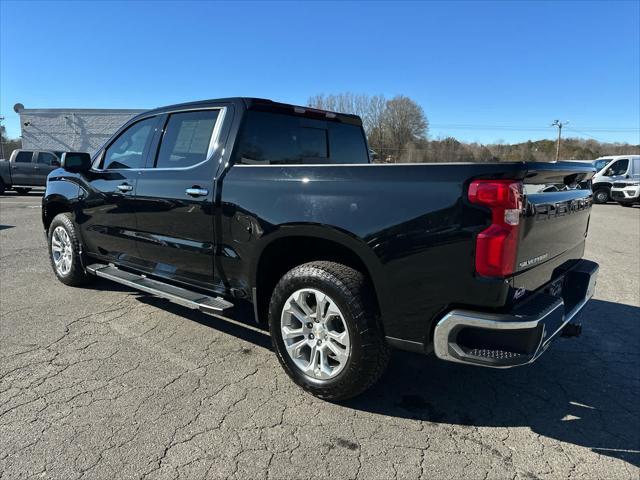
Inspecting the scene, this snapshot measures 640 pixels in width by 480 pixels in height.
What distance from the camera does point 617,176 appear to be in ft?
64.1

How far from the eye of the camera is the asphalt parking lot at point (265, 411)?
92.7 inches

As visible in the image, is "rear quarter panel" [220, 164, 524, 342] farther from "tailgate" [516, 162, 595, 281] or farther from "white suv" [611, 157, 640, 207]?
"white suv" [611, 157, 640, 207]

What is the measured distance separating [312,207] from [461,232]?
95 centimetres

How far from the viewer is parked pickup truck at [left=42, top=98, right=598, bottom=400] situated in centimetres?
231

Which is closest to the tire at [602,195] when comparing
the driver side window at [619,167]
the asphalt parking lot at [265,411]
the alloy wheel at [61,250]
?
the driver side window at [619,167]

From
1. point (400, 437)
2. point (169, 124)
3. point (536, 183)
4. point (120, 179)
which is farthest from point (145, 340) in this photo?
point (536, 183)

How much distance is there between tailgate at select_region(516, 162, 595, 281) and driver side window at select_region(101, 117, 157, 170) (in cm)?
334

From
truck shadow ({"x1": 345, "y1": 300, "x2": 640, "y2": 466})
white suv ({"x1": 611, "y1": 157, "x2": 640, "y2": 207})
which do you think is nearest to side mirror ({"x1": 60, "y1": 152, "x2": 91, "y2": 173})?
truck shadow ({"x1": 345, "y1": 300, "x2": 640, "y2": 466})

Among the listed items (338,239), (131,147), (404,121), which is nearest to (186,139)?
(131,147)

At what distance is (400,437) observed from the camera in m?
2.61

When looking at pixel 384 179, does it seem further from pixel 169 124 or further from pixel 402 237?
pixel 169 124

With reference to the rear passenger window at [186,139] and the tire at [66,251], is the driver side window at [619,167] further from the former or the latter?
the tire at [66,251]

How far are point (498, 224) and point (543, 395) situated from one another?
1.57 meters

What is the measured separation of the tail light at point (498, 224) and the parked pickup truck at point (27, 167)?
21.4m
